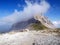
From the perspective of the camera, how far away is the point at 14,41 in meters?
25.9

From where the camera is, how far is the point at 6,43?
24844 millimetres

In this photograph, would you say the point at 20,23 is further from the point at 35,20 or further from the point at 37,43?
the point at 37,43

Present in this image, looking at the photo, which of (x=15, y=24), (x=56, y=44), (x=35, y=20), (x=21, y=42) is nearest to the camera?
(x=56, y=44)

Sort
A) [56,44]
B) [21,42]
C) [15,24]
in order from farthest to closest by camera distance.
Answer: [15,24]
[21,42]
[56,44]

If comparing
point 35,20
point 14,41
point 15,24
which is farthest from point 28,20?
point 14,41

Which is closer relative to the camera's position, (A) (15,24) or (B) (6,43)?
(B) (6,43)

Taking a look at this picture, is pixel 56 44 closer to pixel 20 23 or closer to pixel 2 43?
pixel 2 43

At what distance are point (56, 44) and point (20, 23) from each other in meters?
51.7

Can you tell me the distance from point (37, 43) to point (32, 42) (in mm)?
879

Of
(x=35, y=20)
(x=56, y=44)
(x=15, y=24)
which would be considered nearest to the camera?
(x=56, y=44)

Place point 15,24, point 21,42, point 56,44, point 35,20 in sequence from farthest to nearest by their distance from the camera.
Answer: point 15,24
point 35,20
point 21,42
point 56,44

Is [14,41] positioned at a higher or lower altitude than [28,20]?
lower

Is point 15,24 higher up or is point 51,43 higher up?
point 15,24

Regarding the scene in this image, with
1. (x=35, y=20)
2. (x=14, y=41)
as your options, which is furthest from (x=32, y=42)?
(x=35, y=20)
